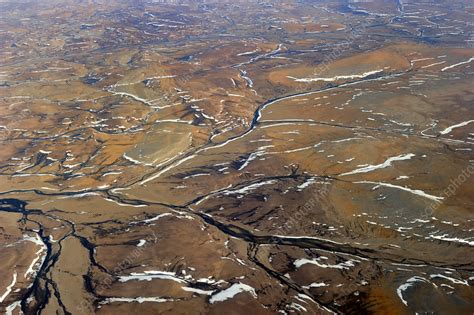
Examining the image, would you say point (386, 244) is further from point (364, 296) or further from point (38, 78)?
point (38, 78)

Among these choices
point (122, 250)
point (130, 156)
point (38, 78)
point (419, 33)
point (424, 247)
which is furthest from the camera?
point (419, 33)

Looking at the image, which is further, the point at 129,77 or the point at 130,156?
the point at 129,77

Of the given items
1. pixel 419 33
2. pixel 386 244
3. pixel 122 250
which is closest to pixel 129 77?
pixel 122 250

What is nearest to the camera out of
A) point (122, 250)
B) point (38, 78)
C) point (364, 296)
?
point (364, 296)

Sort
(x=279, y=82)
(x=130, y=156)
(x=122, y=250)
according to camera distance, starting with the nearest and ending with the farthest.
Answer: (x=122, y=250) < (x=130, y=156) < (x=279, y=82)

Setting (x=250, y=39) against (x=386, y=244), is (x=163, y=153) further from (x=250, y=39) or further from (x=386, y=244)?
(x=250, y=39)

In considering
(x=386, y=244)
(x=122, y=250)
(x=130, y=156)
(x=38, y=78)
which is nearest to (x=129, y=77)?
(x=38, y=78)

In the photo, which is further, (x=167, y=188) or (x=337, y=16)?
(x=337, y=16)
